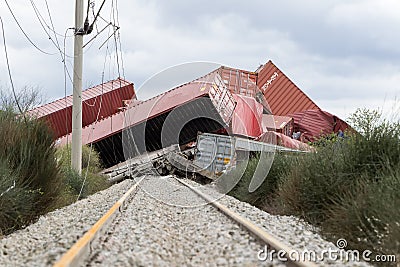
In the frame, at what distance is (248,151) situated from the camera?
1684 centimetres

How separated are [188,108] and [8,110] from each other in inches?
371

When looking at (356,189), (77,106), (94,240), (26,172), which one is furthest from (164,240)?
(77,106)

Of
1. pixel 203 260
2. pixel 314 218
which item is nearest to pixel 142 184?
pixel 314 218

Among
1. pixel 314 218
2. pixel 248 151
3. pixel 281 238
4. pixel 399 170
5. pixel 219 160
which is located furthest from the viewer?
pixel 219 160

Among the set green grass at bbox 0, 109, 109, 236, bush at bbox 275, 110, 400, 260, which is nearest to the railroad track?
bush at bbox 275, 110, 400, 260

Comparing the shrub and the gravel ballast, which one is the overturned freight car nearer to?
the shrub

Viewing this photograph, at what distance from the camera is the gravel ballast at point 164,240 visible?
4.68m

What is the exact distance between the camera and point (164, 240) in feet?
19.4

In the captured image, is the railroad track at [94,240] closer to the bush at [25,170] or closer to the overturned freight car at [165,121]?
the bush at [25,170]

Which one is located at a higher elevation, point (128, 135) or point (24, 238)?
point (128, 135)

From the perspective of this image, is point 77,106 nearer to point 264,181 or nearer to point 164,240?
point 264,181

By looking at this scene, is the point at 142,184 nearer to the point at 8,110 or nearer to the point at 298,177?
the point at 8,110

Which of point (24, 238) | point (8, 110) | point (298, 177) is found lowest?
point (24, 238)

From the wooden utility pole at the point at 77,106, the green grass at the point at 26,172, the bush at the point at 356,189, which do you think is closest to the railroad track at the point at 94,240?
the bush at the point at 356,189
